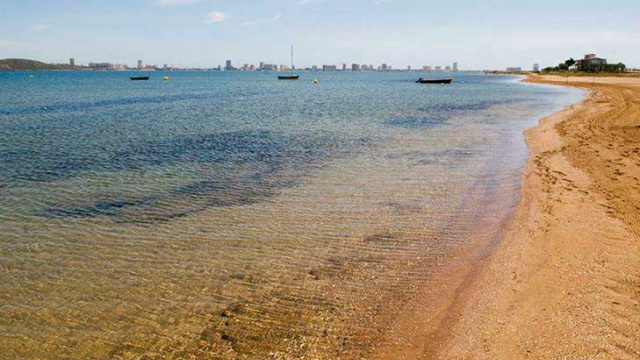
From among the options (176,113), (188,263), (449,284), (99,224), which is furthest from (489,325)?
(176,113)

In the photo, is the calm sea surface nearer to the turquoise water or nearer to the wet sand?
the turquoise water

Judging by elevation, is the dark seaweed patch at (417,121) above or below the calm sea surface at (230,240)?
above

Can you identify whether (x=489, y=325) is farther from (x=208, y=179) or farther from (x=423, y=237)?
(x=208, y=179)

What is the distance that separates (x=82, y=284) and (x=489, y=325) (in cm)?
852

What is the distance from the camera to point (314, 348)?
7.18 metres

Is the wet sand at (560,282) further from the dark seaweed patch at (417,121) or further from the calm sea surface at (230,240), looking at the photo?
the dark seaweed patch at (417,121)

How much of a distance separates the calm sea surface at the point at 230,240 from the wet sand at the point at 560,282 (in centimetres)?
106

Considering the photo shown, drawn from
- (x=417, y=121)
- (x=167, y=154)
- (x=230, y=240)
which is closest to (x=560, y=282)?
(x=230, y=240)

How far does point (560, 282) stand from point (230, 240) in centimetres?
815

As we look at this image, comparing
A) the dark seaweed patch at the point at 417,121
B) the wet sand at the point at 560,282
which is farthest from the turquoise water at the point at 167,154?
the wet sand at the point at 560,282

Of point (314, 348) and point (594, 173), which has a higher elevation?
point (594, 173)

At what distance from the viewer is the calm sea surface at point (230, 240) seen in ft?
25.5

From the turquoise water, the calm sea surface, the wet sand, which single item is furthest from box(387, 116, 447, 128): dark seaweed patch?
the wet sand

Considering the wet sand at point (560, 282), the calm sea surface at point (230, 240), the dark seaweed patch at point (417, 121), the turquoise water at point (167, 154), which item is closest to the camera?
the wet sand at point (560, 282)
